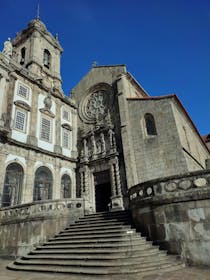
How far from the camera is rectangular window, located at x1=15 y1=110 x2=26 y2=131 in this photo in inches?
668

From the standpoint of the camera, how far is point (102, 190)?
19.8m

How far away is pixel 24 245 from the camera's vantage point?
34.2 ft

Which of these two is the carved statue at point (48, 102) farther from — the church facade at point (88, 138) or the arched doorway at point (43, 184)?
the arched doorway at point (43, 184)

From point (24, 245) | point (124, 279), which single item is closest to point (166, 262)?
point (124, 279)

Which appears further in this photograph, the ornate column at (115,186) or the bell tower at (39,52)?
the bell tower at (39,52)

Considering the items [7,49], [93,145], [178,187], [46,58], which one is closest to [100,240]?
[178,187]

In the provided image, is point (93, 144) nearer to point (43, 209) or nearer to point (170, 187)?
point (43, 209)

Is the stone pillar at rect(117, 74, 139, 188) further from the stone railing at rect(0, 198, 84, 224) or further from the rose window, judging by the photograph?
the stone railing at rect(0, 198, 84, 224)

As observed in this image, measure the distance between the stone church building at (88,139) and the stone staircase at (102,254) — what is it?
10.4 ft

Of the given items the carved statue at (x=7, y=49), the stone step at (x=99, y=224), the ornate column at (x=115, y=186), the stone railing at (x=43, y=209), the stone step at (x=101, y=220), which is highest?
the carved statue at (x=7, y=49)

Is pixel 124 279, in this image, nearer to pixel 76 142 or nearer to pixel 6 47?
pixel 76 142

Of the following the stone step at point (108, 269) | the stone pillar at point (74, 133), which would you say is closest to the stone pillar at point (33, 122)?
the stone pillar at point (74, 133)

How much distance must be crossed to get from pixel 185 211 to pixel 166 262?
181 centimetres

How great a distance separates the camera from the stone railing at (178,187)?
720cm
